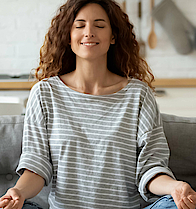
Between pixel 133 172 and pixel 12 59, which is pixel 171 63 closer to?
pixel 12 59

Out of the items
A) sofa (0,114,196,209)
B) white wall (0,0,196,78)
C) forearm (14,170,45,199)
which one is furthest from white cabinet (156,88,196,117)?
forearm (14,170,45,199)

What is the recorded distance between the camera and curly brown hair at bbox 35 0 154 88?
3.92 ft

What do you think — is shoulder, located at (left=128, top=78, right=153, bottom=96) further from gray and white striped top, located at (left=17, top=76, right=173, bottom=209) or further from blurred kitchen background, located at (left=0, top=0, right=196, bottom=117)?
blurred kitchen background, located at (left=0, top=0, right=196, bottom=117)

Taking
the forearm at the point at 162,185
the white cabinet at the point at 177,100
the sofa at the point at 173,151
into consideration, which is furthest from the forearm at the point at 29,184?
the white cabinet at the point at 177,100

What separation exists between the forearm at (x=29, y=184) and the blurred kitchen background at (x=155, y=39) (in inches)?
67.6

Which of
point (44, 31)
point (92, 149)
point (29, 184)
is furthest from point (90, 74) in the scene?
point (44, 31)

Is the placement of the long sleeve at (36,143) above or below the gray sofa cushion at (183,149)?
above

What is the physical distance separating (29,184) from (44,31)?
199cm

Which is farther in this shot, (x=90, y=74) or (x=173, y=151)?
(x=173, y=151)

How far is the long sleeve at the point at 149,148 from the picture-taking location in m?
1.09

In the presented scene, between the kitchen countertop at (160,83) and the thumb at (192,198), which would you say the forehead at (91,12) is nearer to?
the thumb at (192,198)

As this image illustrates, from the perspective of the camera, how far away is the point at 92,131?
115 centimetres

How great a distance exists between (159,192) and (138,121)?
0.29 m

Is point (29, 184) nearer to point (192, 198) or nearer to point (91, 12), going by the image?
point (192, 198)
